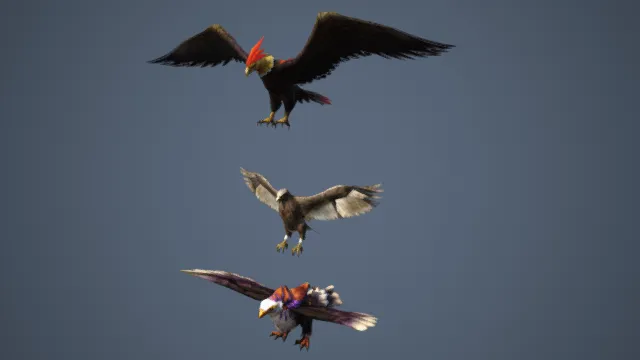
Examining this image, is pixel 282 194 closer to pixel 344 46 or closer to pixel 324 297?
pixel 324 297

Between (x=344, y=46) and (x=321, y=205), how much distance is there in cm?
93

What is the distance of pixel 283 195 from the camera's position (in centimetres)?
599

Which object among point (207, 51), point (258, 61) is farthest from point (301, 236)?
point (207, 51)

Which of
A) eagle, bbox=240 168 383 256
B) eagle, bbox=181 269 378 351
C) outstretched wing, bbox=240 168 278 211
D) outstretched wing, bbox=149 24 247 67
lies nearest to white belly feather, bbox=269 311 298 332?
eagle, bbox=181 269 378 351

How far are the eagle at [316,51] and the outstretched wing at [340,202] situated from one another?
53cm

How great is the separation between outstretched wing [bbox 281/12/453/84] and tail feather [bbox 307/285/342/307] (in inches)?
48.8

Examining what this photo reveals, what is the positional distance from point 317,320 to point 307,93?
4.54ft

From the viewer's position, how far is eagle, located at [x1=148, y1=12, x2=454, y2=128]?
5.68m

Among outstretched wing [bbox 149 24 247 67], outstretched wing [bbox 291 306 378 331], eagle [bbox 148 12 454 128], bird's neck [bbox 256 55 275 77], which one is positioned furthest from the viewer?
outstretched wing [bbox 149 24 247 67]

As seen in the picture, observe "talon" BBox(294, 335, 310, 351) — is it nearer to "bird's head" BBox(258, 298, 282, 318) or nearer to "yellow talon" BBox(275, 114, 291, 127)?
"bird's head" BBox(258, 298, 282, 318)

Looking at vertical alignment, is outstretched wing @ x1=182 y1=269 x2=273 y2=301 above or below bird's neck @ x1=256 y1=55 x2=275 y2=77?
below

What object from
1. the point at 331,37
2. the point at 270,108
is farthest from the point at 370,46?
the point at 270,108

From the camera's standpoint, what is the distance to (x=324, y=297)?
583cm

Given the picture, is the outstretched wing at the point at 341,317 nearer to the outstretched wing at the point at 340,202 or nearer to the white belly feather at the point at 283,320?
the white belly feather at the point at 283,320
